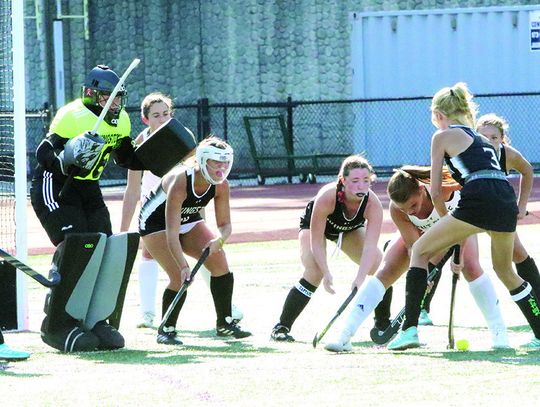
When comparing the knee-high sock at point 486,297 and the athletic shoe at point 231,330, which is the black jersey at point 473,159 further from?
the athletic shoe at point 231,330

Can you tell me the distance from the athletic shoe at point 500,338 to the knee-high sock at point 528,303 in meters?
0.19

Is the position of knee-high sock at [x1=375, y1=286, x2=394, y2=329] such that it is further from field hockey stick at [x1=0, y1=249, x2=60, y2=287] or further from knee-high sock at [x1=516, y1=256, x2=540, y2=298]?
field hockey stick at [x1=0, y1=249, x2=60, y2=287]

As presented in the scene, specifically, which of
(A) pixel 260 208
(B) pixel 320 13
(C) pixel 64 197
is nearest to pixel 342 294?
(C) pixel 64 197

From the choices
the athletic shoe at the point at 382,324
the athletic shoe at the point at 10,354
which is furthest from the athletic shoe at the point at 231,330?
the athletic shoe at the point at 10,354

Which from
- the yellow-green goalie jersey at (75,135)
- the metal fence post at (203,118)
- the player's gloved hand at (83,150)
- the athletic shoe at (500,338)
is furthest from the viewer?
the metal fence post at (203,118)

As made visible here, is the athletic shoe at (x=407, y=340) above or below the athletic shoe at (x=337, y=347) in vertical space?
above

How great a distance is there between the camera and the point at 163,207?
10102mm

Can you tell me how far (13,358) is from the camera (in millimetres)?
8664

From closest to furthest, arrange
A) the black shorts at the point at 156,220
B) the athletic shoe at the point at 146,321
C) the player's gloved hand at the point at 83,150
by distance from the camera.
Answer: the player's gloved hand at the point at 83,150, the black shorts at the point at 156,220, the athletic shoe at the point at 146,321

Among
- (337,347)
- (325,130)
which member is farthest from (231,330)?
(325,130)

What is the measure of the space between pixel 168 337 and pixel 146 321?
1.03 m

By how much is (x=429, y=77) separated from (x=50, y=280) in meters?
17.5

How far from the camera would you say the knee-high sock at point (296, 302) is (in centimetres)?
964

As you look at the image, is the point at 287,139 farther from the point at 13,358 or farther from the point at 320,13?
the point at 13,358
